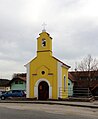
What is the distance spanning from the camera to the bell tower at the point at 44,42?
4031cm

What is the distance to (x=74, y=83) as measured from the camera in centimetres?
7025

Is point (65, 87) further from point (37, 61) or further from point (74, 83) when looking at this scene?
point (74, 83)

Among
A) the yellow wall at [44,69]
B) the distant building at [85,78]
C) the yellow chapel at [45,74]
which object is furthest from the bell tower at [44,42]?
the distant building at [85,78]

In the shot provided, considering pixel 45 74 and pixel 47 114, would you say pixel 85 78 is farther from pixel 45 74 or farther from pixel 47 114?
pixel 47 114

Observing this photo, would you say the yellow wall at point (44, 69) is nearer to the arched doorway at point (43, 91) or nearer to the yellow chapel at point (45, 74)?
the yellow chapel at point (45, 74)

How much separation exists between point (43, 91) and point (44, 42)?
679 centimetres

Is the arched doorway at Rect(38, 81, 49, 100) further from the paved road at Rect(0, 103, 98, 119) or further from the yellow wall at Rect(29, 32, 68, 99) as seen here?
the paved road at Rect(0, 103, 98, 119)

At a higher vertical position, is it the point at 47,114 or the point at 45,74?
the point at 45,74

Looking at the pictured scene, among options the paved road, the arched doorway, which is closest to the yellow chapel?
the arched doorway

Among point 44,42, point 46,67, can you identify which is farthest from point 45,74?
point 44,42

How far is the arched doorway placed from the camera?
40000mm

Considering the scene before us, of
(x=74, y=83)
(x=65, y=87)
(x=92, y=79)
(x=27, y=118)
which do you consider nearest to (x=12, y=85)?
(x=74, y=83)

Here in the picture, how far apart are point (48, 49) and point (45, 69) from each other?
9.10 feet

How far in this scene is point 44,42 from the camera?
40594 mm
